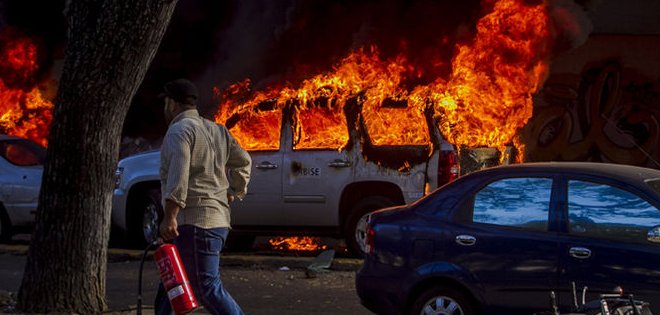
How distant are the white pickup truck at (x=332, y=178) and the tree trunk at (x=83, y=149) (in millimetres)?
4303

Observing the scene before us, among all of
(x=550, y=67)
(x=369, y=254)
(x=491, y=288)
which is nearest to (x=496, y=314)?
(x=491, y=288)

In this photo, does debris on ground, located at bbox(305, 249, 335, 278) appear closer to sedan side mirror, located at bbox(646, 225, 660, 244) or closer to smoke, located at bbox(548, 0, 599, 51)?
sedan side mirror, located at bbox(646, 225, 660, 244)

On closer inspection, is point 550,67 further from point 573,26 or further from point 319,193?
point 319,193

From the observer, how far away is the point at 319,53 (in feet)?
69.1

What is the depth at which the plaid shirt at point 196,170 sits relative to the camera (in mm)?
6840

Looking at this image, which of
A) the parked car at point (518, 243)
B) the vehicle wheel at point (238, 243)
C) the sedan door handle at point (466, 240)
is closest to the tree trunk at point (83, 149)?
the parked car at point (518, 243)

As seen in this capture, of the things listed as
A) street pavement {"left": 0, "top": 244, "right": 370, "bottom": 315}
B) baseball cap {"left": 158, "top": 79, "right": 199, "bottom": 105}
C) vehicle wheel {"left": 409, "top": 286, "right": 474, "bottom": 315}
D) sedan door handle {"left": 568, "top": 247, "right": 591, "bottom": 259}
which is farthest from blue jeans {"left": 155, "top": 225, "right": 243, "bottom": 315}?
street pavement {"left": 0, "top": 244, "right": 370, "bottom": 315}

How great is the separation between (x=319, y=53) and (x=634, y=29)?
540cm

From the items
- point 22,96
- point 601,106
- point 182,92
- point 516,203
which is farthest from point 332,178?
point 22,96

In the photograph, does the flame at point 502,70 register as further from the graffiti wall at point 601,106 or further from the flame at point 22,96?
the flame at point 22,96

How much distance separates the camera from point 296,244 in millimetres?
14992

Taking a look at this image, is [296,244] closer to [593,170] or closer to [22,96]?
[593,170]

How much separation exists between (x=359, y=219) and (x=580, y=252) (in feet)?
17.8

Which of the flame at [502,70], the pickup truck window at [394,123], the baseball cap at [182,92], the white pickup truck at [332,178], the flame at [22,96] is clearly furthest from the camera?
the flame at [22,96]
